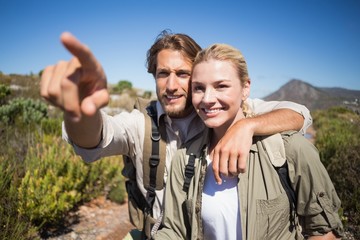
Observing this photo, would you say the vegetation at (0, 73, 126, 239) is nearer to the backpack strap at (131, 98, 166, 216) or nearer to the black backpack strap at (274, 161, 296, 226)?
the backpack strap at (131, 98, 166, 216)

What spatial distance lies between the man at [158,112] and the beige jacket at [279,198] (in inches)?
6.8

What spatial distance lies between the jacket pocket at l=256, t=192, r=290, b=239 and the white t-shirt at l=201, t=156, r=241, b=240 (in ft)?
0.41

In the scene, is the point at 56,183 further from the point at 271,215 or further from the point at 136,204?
the point at 271,215

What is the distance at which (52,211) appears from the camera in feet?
12.8

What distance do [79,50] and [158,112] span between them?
133 centimetres

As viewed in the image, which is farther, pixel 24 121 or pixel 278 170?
pixel 24 121

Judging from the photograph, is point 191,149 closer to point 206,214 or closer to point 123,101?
point 206,214

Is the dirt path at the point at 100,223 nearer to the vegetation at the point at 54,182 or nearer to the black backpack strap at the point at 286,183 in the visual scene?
the vegetation at the point at 54,182

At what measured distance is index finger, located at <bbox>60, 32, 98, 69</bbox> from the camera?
2.60ft

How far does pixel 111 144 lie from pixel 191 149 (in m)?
0.56

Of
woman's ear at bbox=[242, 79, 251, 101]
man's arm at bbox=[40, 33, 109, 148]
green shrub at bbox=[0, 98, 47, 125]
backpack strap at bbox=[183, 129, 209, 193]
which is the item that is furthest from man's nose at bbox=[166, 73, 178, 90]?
green shrub at bbox=[0, 98, 47, 125]

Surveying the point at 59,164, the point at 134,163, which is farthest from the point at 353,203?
the point at 59,164

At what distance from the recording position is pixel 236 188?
1.62m

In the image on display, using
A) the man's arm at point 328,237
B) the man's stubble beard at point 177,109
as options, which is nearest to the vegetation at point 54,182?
the man's stubble beard at point 177,109
